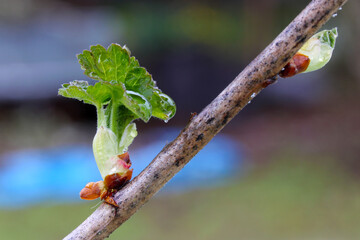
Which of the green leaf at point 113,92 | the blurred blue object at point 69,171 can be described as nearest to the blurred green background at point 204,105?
the blurred blue object at point 69,171

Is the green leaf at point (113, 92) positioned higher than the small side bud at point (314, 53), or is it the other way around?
the green leaf at point (113, 92)

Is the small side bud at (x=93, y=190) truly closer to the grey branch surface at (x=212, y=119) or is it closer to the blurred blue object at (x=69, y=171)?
the grey branch surface at (x=212, y=119)

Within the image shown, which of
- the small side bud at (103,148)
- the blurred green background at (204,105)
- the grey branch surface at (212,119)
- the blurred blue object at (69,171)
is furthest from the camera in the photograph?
the blurred blue object at (69,171)

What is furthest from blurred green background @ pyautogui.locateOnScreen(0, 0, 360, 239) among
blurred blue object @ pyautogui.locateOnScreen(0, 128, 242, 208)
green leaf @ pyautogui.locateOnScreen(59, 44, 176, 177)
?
green leaf @ pyautogui.locateOnScreen(59, 44, 176, 177)

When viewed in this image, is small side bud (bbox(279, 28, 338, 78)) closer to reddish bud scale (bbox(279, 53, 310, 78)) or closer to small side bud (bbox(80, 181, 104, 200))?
reddish bud scale (bbox(279, 53, 310, 78))

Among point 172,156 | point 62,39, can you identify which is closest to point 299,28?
point 172,156

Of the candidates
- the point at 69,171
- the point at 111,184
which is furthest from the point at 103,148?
the point at 69,171

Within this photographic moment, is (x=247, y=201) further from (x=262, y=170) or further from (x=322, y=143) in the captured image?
(x=322, y=143)
